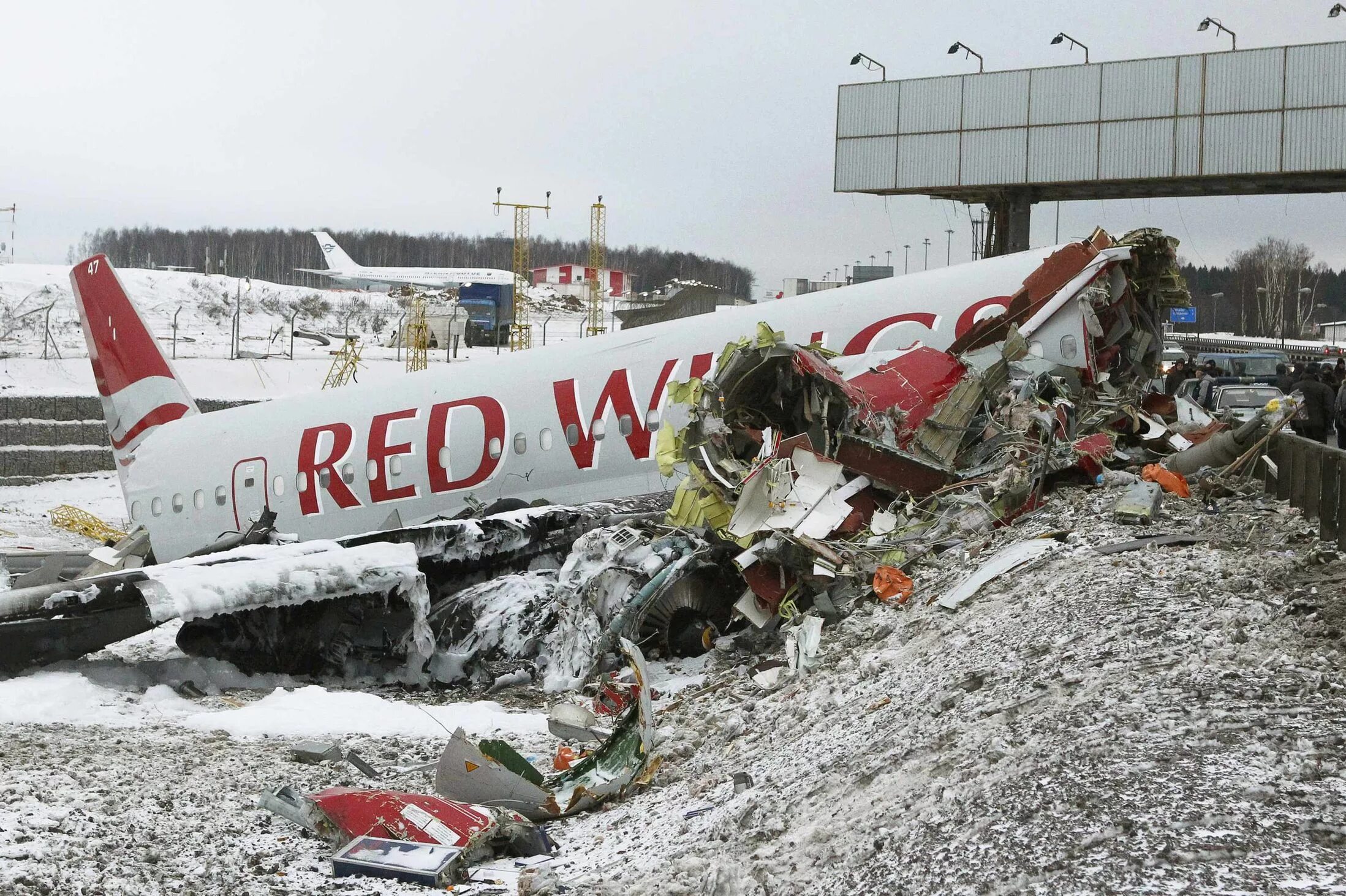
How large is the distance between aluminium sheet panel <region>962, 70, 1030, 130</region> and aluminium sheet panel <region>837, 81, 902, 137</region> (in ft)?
6.51

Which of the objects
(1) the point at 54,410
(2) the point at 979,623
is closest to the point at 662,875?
(2) the point at 979,623

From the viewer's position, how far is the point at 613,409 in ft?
44.7

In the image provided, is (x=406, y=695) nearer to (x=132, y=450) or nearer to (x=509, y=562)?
(x=509, y=562)

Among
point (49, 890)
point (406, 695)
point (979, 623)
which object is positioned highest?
point (979, 623)

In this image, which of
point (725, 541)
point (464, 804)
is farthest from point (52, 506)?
point (464, 804)

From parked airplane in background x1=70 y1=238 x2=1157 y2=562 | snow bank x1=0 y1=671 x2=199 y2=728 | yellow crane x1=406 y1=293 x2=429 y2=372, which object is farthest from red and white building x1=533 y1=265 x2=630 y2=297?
snow bank x1=0 y1=671 x2=199 y2=728

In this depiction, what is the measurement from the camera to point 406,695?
33.3 ft

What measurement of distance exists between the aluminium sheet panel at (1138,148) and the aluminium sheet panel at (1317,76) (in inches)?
106

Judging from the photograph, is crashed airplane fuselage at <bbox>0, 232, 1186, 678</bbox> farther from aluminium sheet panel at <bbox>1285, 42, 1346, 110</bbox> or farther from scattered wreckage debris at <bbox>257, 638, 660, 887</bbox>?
aluminium sheet panel at <bbox>1285, 42, 1346, 110</bbox>

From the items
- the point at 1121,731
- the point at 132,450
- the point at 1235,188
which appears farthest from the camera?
the point at 1235,188

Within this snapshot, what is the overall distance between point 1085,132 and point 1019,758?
1109 inches

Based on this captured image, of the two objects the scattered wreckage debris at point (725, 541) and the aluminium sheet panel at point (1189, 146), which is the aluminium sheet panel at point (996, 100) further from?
the scattered wreckage debris at point (725, 541)

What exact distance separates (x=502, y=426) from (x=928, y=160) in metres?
21.0

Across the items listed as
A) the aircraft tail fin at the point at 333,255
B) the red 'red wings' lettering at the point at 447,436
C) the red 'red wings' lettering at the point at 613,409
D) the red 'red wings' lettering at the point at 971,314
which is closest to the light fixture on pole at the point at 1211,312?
the red 'red wings' lettering at the point at 971,314
